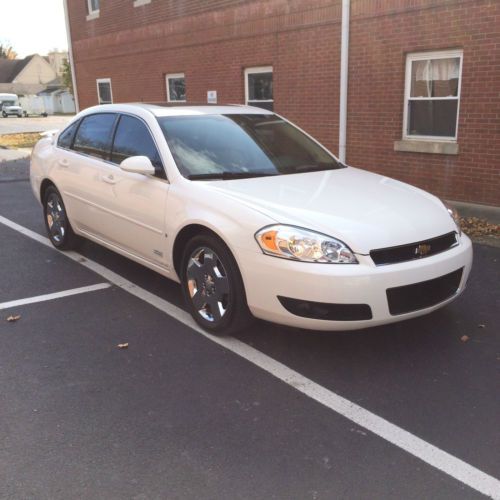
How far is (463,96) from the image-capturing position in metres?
8.20

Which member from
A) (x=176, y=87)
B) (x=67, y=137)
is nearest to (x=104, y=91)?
(x=176, y=87)

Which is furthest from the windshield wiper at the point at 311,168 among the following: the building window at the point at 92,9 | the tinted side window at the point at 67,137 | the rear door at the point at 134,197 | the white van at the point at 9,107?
the white van at the point at 9,107

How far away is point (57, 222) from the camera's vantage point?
6312mm

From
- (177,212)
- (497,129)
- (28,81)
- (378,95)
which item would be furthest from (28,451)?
(28,81)

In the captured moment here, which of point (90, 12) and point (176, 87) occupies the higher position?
point (90, 12)

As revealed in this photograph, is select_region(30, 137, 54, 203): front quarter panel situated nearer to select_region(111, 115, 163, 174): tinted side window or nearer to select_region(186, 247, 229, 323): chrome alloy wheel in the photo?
select_region(111, 115, 163, 174): tinted side window

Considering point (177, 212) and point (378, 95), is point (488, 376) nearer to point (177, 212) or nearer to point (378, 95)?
point (177, 212)

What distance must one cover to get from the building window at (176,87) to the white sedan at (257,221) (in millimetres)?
8599

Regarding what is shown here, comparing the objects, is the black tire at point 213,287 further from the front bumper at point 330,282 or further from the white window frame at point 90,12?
the white window frame at point 90,12

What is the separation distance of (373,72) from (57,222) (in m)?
5.74

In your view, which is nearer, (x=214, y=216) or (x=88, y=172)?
(x=214, y=216)

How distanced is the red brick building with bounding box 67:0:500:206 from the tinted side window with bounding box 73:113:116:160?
5286 millimetres

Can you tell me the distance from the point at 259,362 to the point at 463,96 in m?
6.16

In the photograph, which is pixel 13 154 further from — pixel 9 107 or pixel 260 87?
pixel 9 107
